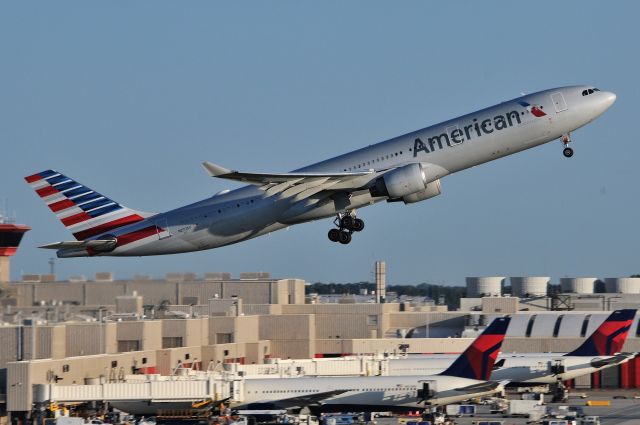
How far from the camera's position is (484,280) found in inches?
7151

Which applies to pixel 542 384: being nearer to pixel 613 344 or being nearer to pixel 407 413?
pixel 613 344

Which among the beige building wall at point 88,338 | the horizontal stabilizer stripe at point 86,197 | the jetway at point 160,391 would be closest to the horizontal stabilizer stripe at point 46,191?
the horizontal stabilizer stripe at point 86,197

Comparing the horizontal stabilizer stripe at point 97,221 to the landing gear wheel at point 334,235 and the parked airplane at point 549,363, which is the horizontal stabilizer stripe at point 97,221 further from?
the parked airplane at point 549,363

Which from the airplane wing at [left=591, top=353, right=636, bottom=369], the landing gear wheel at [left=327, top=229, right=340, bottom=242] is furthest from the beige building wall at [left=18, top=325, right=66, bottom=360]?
the airplane wing at [left=591, top=353, right=636, bottom=369]

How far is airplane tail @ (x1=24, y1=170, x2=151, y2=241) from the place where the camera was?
64.8m

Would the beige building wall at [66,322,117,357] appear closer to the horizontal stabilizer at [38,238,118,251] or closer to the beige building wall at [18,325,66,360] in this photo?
the beige building wall at [18,325,66,360]

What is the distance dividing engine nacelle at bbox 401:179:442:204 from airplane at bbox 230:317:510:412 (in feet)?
41.9

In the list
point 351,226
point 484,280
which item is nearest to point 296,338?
point 351,226

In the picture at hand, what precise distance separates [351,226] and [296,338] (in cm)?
4825

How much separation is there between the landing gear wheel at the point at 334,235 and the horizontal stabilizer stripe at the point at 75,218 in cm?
1301

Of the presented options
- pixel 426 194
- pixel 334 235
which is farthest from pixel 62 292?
pixel 426 194

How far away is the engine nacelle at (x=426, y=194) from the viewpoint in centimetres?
6084

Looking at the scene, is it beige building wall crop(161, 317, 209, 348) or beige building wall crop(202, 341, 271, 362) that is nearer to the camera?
beige building wall crop(161, 317, 209, 348)

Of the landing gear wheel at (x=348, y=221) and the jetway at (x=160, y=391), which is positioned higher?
the landing gear wheel at (x=348, y=221)
